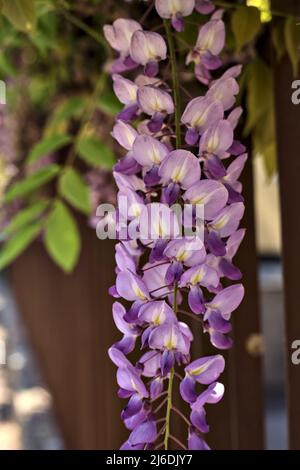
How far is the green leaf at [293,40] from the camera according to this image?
68 cm

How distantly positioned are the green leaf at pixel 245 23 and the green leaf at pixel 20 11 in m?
0.20

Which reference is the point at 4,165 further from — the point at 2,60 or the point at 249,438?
the point at 249,438

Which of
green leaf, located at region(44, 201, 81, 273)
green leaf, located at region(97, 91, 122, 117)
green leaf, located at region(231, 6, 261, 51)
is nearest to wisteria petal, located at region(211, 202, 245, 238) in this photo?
green leaf, located at region(231, 6, 261, 51)

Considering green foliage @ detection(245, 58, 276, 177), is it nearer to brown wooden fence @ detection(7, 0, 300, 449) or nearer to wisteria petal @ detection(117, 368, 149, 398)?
brown wooden fence @ detection(7, 0, 300, 449)

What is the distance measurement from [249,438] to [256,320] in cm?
22

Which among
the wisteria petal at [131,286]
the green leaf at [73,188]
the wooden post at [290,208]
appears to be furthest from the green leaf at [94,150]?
the wisteria petal at [131,286]

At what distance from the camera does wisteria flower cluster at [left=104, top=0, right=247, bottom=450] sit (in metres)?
0.47


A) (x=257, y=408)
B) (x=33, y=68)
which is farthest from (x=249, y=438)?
(x=33, y=68)

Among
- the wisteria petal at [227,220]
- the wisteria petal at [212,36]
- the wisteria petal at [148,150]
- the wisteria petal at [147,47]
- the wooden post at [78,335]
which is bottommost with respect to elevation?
the wooden post at [78,335]

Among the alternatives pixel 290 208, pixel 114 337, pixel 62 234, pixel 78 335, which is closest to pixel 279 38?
pixel 290 208

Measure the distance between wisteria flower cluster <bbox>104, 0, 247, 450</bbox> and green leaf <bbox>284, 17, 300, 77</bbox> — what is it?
176mm

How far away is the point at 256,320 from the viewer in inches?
50.6

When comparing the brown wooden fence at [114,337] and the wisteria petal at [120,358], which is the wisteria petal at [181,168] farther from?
the brown wooden fence at [114,337]

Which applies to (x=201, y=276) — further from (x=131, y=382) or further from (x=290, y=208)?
(x=290, y=208)
